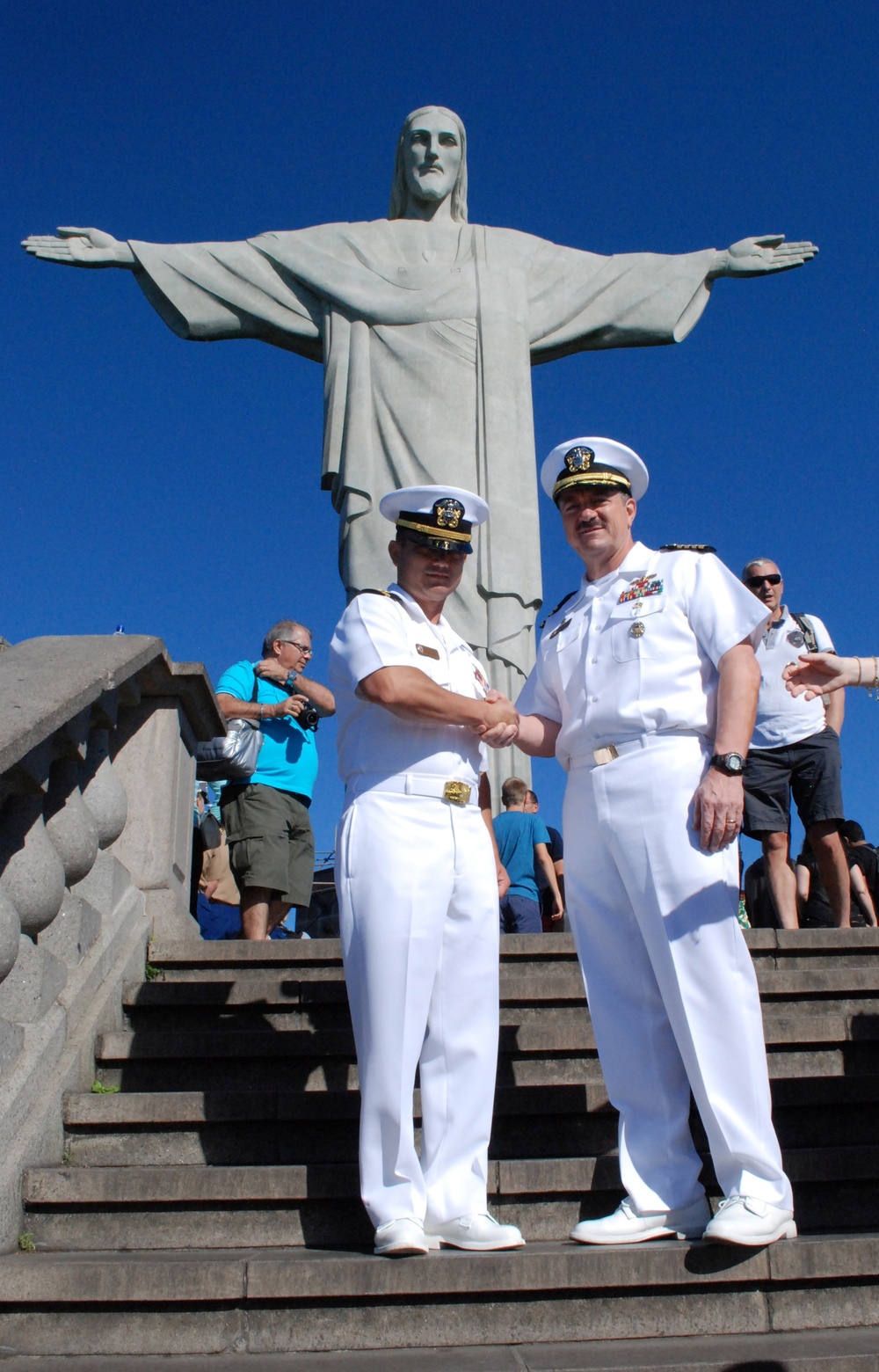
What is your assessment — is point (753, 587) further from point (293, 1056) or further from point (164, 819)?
point (293, 1056)

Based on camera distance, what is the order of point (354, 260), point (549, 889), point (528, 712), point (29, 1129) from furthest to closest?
point (354, 260), point (549, 889), point (528, 712), point (29, 1129)

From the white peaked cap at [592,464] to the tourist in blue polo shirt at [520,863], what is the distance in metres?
2.98

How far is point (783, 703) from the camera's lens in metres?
6.07

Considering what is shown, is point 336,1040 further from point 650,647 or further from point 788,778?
point 788,778

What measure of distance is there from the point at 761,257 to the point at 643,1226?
7.82 metres

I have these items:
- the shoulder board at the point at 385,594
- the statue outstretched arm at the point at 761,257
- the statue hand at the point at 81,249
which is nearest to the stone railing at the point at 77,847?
the shoulder board at the point at 385,594

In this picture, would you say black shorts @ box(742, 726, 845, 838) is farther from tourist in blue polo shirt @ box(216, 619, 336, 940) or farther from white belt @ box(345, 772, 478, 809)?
white belt @ box(345, 772, 478, 809)

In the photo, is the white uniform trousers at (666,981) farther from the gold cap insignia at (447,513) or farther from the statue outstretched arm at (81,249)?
the statue outstretched arm at (81,249)

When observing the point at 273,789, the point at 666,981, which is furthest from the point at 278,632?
the point at 666,981

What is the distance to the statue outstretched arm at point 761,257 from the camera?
927cm

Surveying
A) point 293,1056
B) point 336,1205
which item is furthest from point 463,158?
point 336,1205

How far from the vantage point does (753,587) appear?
633cm

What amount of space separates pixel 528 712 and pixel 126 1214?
178cm

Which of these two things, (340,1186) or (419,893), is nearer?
(419,893)
